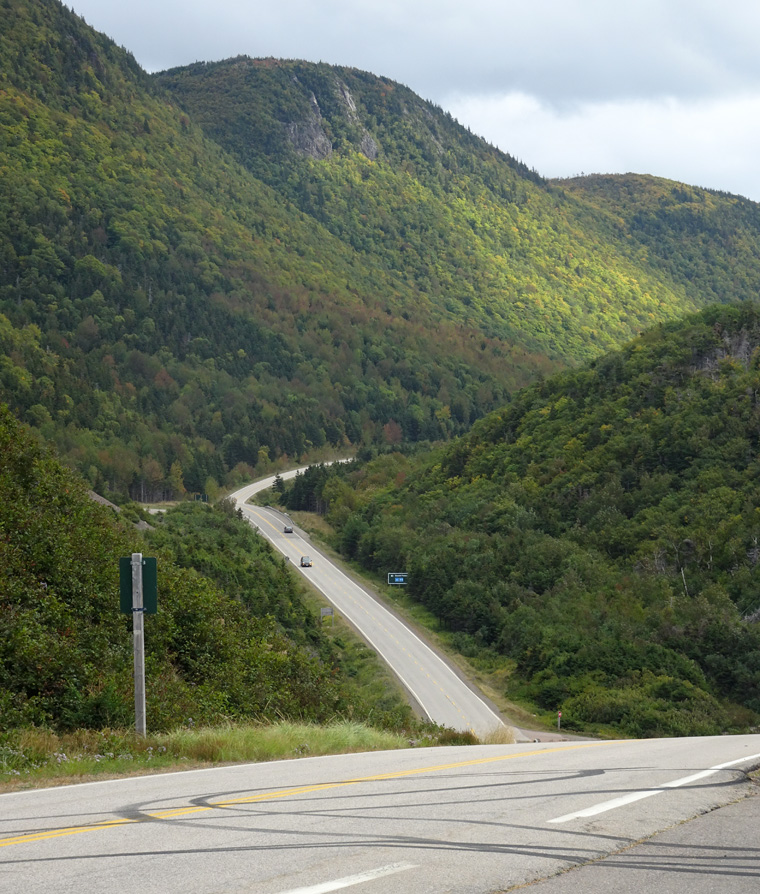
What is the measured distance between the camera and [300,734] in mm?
16406

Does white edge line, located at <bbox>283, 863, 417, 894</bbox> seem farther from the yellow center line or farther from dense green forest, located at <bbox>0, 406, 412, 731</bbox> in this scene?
dense green forest, located at <bbox>0, 406, 412, 731</bbox>

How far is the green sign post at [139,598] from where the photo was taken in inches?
589

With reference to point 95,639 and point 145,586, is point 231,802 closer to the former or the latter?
point 145,586

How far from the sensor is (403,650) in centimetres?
7900

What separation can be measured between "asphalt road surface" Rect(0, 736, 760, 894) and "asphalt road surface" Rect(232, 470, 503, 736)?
30521 mm

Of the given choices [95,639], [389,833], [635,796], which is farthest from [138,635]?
[635,796]

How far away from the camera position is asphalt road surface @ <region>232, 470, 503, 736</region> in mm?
63844

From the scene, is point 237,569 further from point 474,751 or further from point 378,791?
point 378,791

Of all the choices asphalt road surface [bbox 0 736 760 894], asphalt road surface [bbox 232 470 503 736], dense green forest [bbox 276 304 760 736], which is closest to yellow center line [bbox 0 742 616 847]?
asphalt road surface [bbox 0 736 760 894]

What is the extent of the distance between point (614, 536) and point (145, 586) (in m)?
76.1

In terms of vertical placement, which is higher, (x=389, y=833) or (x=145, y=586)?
(x=145, y=586)

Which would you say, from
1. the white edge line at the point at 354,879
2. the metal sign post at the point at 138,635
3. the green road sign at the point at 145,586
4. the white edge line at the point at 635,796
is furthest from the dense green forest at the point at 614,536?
the white edge line at the point at 354,879

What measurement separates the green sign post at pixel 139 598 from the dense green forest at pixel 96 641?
141 cm

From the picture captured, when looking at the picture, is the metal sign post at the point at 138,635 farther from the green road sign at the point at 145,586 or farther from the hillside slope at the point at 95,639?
the hillside slope at the point at 95,639
